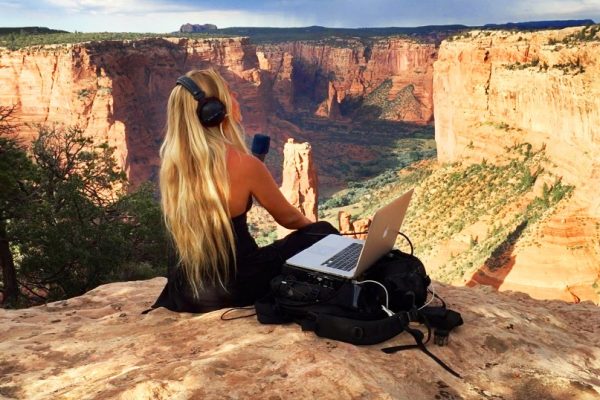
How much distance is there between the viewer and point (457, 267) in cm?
2477

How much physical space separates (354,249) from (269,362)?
150 cm

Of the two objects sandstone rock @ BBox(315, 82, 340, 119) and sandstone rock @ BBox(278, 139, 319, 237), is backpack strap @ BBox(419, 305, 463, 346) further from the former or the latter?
sandstone rock @ BBox(315, 82, 340, 119)

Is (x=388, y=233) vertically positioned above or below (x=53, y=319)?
above

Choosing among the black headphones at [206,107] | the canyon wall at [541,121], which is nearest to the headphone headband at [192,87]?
the black headphones at [206,107]

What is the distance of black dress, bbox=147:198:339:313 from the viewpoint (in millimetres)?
4715

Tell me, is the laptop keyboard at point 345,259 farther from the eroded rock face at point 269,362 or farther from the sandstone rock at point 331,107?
the sandstone rock at point 331,107

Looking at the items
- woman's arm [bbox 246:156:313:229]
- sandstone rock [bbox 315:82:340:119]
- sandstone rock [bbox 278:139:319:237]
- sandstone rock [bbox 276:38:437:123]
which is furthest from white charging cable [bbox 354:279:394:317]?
sandstone rock [bbox 315:82:340:119]

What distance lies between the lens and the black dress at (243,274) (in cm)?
471

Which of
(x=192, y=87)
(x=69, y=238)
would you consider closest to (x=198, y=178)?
(x=192, y=87)

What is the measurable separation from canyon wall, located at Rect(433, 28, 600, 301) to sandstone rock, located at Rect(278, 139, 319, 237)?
10179mm

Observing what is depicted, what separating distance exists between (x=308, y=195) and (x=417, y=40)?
7640cm

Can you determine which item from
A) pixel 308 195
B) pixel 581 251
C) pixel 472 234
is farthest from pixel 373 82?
pixel 581 251

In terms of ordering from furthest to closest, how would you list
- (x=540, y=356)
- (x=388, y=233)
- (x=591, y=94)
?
(x=591, y=94) → (x=388, y=233) → (x=540, y=356)

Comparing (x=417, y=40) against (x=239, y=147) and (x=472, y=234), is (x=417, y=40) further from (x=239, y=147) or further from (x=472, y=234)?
(x=239, y=147)
